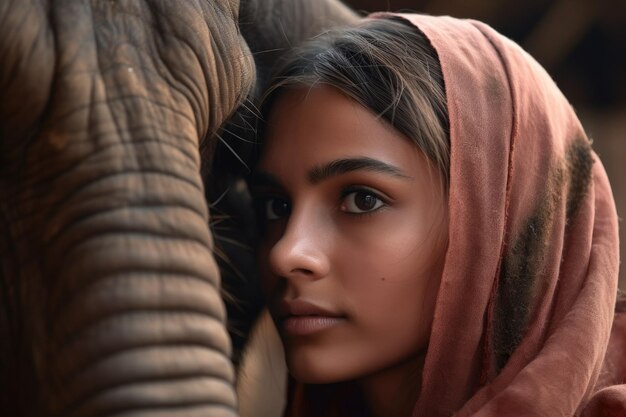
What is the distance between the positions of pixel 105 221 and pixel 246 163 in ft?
2.59

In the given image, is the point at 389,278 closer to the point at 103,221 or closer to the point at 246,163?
the point at 246,163

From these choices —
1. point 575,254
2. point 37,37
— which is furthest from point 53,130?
point 575,254

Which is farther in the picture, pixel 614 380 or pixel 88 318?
pixel 614 380

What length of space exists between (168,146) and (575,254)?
2.91ft

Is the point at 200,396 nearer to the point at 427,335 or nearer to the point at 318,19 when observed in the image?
the point at 427,335

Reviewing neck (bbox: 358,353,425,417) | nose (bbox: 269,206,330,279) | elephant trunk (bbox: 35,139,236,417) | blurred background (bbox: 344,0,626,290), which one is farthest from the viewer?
blurred background (bbox: 344,0,626,290)

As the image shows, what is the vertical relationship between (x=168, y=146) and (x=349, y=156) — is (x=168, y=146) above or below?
above

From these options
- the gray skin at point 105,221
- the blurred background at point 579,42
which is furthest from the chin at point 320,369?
the blurred background at point 579,42

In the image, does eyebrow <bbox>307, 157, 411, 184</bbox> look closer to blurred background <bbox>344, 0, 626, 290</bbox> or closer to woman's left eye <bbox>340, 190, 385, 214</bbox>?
woman's left eye <bbox>340, 190, 385, 214</bbox>

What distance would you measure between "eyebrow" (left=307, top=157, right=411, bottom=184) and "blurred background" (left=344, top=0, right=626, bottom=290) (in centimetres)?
229

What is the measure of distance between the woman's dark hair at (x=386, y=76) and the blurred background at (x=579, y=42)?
Answer: 6.85 ft

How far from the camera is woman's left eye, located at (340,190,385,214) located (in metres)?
1.92

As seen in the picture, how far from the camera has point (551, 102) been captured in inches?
82.7

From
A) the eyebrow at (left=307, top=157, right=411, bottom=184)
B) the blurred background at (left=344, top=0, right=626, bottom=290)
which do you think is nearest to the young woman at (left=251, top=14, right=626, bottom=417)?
the eyebrow at (left=307, top=157, right=411, bottom=184)
